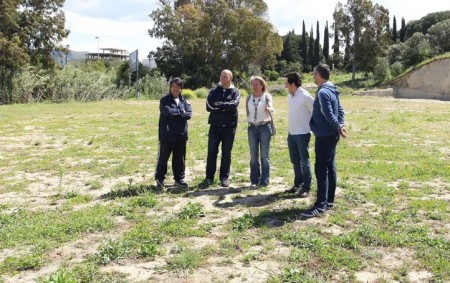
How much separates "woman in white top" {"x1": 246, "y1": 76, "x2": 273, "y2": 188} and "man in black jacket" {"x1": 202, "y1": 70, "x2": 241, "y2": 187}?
280mm

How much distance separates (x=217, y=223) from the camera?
16.5 ft

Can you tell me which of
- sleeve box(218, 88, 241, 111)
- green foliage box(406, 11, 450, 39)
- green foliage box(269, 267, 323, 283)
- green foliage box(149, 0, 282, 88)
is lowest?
green foliage box(269, 267, 323, 283)

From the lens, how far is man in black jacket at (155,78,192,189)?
21.4 feet

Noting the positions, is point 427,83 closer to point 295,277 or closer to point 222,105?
point 222,105

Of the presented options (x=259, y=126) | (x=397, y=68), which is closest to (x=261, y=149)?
(x=259, y=126)

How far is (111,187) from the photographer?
6871mm

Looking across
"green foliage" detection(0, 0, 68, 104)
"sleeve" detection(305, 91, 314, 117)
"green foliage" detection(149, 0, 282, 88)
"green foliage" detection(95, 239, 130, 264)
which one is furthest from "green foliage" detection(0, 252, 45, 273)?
"green foliage" detection(149, 0, 282, 88)

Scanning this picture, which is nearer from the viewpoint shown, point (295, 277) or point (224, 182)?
point (295, 277)

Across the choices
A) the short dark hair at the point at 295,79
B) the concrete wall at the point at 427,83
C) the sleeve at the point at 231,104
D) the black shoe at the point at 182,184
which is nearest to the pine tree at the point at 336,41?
the concrete wall at the point at 427,83

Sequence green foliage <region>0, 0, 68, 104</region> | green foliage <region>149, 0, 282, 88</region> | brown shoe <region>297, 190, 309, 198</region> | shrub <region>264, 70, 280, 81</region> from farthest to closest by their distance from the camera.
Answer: shrub <region>264, 70, 280, 81</region>, green foliage <region>149, 0, 282, 88</region>, green foliage <region>0, 0, 68, 104</region>, brown shoe <region>297, 190, 309, 198</region>

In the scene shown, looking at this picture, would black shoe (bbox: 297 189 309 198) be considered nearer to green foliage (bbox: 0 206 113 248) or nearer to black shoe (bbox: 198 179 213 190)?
black shoe (bbox: 198 179 213 190)

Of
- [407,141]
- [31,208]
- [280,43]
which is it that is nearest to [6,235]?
[31,208]

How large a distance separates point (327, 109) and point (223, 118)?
201cm

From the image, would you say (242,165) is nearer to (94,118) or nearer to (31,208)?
(31,208)
